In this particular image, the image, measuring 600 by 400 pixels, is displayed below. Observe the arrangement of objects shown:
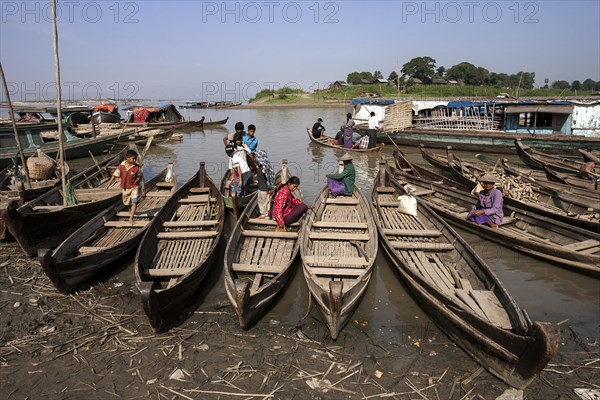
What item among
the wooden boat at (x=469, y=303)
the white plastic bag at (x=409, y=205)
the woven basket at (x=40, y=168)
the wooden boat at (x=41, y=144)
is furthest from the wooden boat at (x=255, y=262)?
the wooden boat at (x=41, y=144)

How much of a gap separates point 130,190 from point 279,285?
3942 millimetres

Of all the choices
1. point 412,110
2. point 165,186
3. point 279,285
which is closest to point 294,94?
point 412,110

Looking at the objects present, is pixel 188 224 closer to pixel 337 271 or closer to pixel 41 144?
pixel 337 271

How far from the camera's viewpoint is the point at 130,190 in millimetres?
7328

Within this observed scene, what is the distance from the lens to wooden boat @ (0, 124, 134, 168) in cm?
1416

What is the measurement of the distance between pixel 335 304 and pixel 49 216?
5.73 metres

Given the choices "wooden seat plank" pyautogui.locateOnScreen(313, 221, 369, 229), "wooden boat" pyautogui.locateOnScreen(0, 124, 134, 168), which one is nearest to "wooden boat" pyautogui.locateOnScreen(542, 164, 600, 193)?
"wooden seat plank" pyautogui.locateOnScreen(313, 221, 369, 229)

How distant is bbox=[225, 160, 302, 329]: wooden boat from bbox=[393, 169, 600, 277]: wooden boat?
3830mm

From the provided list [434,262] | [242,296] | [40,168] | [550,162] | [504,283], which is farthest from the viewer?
[550,162]

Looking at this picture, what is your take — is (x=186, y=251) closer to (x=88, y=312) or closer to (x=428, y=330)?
(x=88, y=312)

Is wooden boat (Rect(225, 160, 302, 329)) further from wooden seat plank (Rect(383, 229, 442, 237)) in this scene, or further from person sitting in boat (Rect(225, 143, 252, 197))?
wooden seat plank (Rect(383, 229, 442, 237))

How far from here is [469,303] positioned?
4523 mm

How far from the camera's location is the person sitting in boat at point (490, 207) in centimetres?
725

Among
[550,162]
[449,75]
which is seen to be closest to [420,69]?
[449,75]
